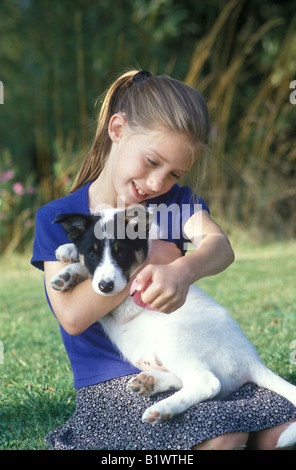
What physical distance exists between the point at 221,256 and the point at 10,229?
547 centimetres

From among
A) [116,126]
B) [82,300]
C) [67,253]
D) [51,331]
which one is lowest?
[51,331]

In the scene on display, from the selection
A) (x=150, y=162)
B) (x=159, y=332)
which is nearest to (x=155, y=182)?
(x=150, y=162)

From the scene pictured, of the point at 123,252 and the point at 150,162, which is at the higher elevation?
the point at 150,162

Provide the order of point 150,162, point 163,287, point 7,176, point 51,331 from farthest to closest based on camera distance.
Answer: point 7,176 < point 51,331 < point 150,162 < point 163,287

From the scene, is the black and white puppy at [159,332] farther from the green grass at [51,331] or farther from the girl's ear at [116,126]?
the green grass at [51,331]

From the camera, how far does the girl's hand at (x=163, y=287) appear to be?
4.87 feet

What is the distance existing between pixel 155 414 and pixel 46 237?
28.5 inches

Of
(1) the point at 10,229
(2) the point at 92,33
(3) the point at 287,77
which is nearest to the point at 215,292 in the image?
(1) the point at 10,229

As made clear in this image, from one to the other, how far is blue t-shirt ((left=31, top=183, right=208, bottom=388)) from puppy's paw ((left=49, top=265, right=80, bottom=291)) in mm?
155

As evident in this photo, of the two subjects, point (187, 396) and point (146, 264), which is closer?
point (187, 396)

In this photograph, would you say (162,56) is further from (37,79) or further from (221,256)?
(221,256)

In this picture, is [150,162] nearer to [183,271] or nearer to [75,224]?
[75,224]

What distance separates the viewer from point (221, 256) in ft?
5.83

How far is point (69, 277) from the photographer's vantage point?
6.04 ft
